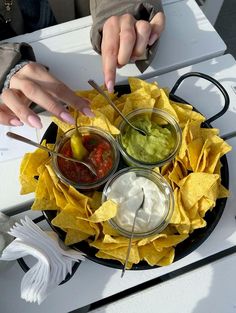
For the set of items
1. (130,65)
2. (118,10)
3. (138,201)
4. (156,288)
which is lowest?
(156,288)

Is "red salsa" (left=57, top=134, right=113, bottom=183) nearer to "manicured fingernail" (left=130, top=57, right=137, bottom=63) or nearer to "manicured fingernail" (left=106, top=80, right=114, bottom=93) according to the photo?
"manicured fingernail" (left=106, top=80, right=114, bottom=93)

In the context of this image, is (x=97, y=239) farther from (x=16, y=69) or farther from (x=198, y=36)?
(x=198, y=36)

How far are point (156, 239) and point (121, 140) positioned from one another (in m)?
0.21

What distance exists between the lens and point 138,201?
0.72m

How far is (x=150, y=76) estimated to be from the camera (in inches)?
35.8

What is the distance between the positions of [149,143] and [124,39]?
0.23m

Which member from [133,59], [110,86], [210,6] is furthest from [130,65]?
[210,6]

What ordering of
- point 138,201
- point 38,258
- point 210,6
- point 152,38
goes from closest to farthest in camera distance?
point 38,258 < point 138,201 < point 152,38 < point 210,6

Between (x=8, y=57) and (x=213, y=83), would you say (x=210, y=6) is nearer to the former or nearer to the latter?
(x=213, y=83)

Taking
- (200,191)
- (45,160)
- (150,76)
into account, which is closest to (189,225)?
(200,191)

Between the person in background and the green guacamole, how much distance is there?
0.32 ft

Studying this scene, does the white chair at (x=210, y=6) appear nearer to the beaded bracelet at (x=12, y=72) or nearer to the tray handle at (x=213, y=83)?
the tray handle at (x=213, y=83)

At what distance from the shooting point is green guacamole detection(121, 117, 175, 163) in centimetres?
74

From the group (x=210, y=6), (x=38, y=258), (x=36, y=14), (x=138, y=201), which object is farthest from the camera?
(x=210, y=6)
